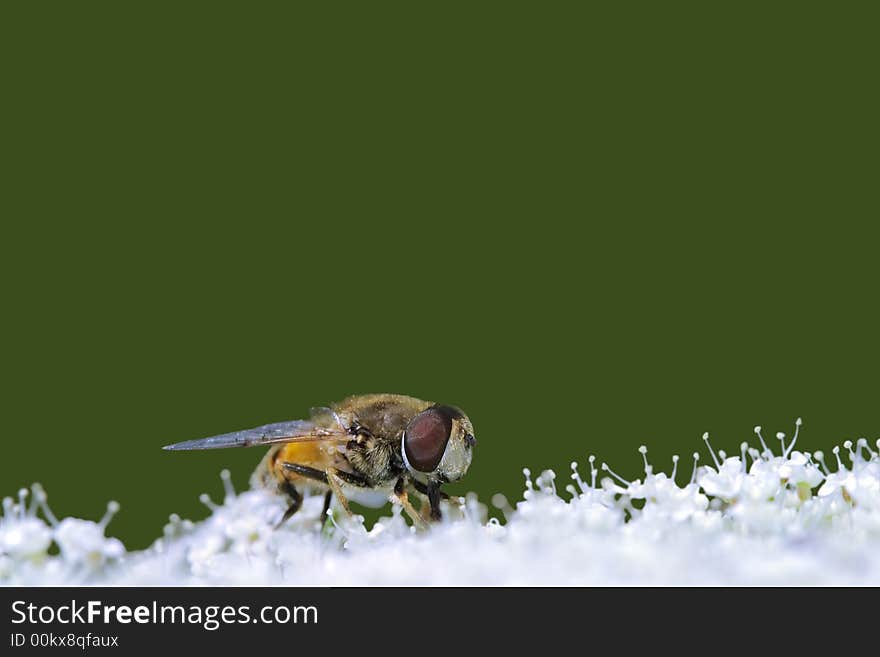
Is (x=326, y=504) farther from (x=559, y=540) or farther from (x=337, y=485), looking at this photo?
(x=559, y=540)

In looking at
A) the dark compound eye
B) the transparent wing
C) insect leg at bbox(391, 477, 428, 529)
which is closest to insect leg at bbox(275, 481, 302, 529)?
the transparent wing

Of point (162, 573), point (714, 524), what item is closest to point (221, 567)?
point (162, 573)

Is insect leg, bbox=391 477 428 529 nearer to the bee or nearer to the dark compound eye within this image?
the bee

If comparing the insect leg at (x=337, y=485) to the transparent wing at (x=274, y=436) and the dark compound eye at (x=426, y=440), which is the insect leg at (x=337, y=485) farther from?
the dark compound eye at (x=426, y=440)

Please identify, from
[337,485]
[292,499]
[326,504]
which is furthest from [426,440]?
[292,499]
